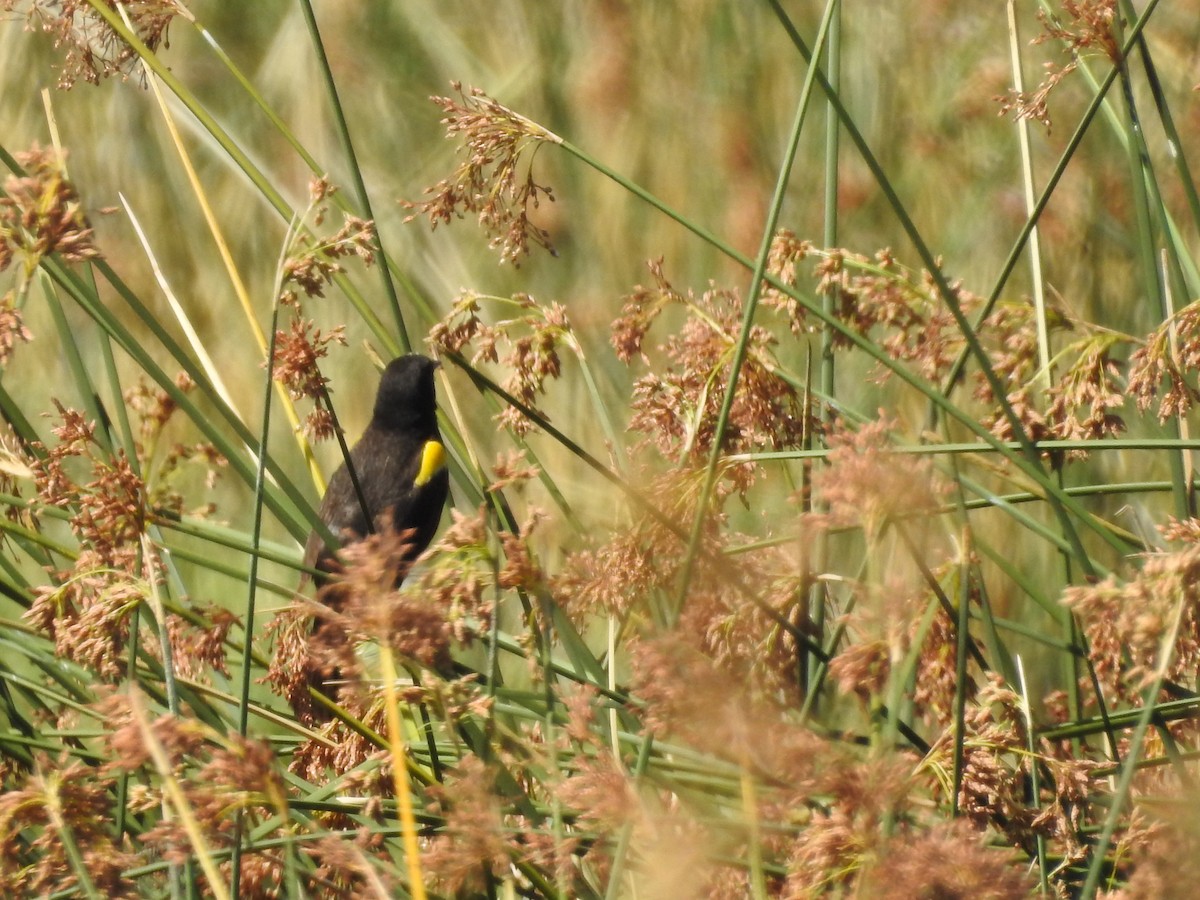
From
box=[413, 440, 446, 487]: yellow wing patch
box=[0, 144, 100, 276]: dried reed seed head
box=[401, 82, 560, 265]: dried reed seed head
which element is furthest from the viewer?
box=[413, 440, 446, 487]: yellow wing patch

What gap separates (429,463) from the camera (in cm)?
326

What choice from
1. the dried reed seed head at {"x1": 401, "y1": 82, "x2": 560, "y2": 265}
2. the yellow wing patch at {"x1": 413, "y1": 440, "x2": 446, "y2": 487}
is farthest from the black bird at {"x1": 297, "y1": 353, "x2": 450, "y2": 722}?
the dried reed seed head at {"x1": 401, "y1": 82, "x2": 560, "y2": 265}

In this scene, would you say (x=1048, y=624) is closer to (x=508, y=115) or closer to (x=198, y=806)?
(x=508, y=115)

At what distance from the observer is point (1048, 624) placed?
2906 mm

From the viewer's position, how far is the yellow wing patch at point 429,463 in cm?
323

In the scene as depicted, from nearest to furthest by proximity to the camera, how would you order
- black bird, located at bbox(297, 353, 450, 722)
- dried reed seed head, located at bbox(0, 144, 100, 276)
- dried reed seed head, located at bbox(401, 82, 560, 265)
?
dried reed seed head, located at bbox(0, 144, 100, 276), dried reed seed head, located at bbox(401, 82, 560, 265), black bird, located at bbox(297, 353, 450, 722)

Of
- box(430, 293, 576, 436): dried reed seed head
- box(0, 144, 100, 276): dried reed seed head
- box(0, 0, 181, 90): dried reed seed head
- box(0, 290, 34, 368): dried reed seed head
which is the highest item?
box(0, 0, 181, 90): dried reed seed head

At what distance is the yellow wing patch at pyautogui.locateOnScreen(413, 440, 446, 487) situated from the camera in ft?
10.6

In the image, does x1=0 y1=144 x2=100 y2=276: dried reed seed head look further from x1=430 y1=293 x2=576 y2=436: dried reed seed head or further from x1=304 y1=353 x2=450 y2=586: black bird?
x1=304 y1=353 x2=450 y2=586: black bird

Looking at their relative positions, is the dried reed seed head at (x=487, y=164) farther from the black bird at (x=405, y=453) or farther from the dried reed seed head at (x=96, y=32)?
the black bird at (x=405, y=453)

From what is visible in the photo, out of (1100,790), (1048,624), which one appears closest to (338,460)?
(1048,624)

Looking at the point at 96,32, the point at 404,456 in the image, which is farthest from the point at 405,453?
the point at 96,32

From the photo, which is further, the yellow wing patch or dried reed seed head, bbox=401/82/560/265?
the yellow wing patch

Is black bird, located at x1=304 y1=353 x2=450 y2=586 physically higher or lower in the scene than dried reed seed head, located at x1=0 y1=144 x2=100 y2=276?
lower
